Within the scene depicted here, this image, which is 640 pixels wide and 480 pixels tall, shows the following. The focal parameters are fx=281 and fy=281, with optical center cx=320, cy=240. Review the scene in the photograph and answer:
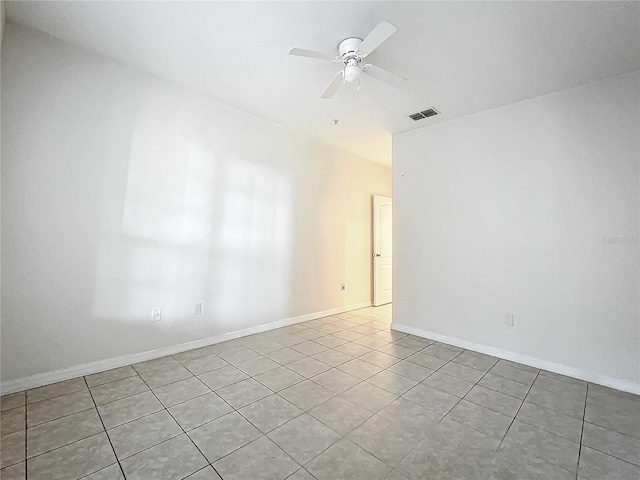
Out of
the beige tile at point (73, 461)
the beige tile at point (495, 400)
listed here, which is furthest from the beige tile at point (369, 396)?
the beige tile at point (73, 461)

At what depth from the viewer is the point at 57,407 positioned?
194 cm

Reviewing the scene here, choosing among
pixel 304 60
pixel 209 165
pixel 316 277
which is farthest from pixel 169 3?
pixel 316 277

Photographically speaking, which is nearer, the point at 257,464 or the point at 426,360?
the point at 257,464

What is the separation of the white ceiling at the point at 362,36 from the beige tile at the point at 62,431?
278 cm

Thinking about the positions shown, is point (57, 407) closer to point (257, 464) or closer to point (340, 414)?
point (257, 464)

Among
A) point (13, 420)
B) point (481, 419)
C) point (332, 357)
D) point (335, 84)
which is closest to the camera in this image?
point (13, 420)

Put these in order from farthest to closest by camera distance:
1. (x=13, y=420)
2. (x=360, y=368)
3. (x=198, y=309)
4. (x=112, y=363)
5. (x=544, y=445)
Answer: (x=198, y=309), (x=360, y=368), (x=112, y=363), (x=13, y=420), (x=544, y=445)

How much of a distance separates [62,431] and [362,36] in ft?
10.9

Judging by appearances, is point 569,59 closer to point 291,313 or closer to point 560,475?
point 560,475

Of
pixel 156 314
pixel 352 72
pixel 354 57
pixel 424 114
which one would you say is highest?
pixel 424 114

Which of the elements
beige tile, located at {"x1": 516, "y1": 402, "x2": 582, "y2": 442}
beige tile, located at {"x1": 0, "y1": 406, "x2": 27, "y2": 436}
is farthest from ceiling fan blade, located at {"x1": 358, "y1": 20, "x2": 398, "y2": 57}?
beige tile, located at {"x1": 0, "y1": 406, "x2": 27, "y2": 436}

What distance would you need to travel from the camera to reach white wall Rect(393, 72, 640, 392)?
2.43 meters

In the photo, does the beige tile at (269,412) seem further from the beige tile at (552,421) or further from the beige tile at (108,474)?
the beige tile at (552,421)

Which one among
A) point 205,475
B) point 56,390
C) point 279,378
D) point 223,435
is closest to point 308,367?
point 279,378
